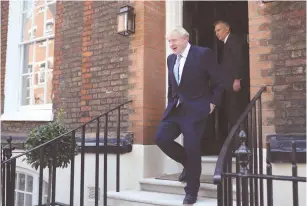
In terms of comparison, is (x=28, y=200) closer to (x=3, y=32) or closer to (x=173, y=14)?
(x=3, y=32)

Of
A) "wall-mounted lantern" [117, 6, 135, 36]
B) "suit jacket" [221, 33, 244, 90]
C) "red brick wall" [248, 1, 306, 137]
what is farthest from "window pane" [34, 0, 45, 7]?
"red brick wall" [248, 1, 306, 137]

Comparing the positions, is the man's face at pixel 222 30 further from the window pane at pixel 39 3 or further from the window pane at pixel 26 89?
the window pane at pixel 26 89

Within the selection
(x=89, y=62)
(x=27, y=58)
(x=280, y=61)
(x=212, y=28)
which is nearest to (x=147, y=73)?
(x=89, y=62)

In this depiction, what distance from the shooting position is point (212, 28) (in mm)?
5691

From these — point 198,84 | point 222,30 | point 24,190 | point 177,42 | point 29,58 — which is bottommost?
point 24,190

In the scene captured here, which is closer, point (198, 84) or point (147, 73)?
point (198, 84)

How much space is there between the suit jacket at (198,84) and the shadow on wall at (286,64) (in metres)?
0.54

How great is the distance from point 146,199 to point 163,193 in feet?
1.24

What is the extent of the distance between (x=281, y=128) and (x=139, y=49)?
2.05 meters

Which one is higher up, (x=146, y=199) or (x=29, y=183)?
(x=146, y=199)

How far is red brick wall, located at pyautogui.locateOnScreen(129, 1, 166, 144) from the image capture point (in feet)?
15.2

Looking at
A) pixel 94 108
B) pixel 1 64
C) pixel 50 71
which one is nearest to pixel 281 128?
pixel 94 108

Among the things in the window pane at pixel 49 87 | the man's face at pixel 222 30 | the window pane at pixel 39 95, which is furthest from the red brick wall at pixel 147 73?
the window pane at pixel 39 95

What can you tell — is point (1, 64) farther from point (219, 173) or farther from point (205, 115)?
point (219, 173)
